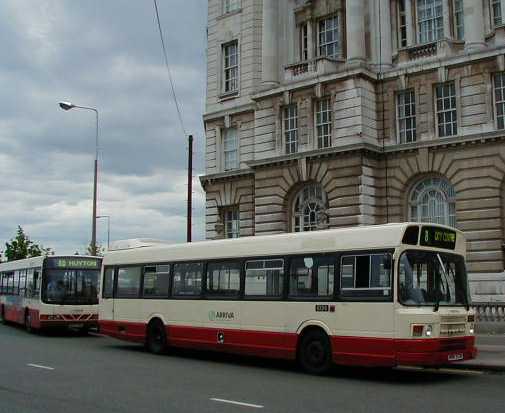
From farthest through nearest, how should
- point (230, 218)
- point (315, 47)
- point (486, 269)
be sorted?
point (230, 218), point (315, 47), point (486, 269)

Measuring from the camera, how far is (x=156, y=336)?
61.8 feet

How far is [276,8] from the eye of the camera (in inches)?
1348

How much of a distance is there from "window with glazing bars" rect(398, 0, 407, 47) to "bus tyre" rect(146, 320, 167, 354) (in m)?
18.1

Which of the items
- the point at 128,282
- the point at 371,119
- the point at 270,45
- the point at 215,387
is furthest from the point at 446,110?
the point at 215,387

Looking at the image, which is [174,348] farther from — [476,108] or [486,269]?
[476,108]

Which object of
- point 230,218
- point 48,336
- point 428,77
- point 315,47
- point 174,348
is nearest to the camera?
point 174,348

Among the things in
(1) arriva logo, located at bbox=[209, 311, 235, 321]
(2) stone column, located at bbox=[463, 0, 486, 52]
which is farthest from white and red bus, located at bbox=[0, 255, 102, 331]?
(2) stone column, located at bbox=[463, 0, 486, 52]

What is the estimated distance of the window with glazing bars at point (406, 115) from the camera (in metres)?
29.9

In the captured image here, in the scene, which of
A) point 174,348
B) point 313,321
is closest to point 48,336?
point 174,348

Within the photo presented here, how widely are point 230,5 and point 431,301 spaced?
2769cm

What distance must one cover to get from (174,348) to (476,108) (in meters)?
15.4

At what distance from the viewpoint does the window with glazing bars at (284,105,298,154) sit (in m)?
32.4

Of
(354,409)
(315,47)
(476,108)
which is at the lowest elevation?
(354,409)

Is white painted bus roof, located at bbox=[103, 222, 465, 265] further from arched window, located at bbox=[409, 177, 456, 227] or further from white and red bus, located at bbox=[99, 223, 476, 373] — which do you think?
Result: arched window, located at bbox=[409, 177, 456, 227]
